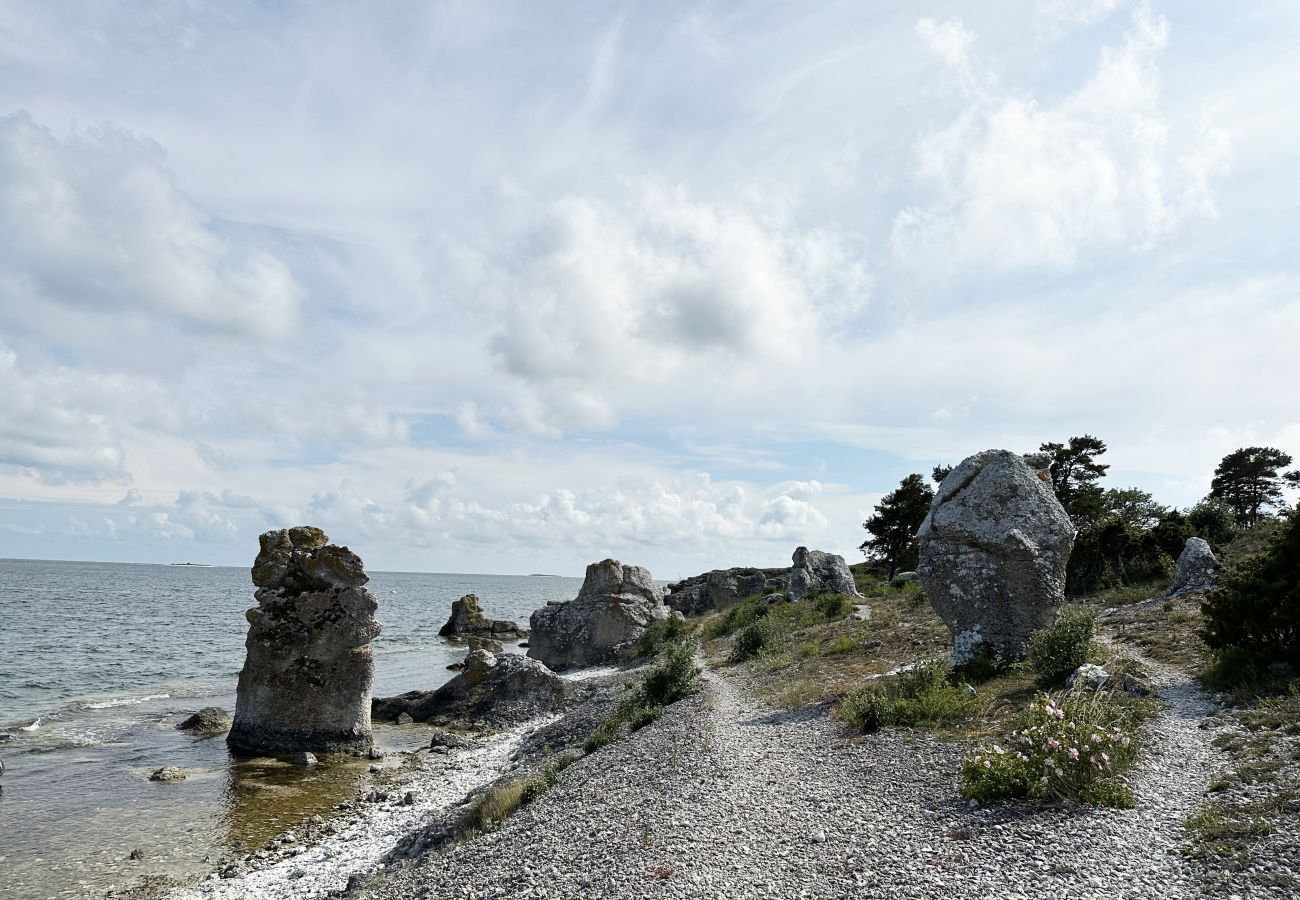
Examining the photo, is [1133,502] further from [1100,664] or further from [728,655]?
[1100,664]

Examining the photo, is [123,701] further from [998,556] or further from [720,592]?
[720,592]

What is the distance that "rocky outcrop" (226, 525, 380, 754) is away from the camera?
20875 mm

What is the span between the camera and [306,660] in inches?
837

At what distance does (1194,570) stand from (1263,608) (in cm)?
1230

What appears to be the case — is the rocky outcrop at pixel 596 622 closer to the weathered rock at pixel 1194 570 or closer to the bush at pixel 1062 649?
the weathered rock at pixel 1194 570

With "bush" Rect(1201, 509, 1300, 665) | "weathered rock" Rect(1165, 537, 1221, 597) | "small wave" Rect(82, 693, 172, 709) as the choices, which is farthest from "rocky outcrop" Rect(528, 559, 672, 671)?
"bush" Rect(1201, 509, 1300, 665)

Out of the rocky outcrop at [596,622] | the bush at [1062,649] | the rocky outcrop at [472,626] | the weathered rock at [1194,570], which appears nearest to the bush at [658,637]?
the rocky outcrop at [596,622]

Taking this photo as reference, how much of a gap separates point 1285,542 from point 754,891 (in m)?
11.8

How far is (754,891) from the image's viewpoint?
725cm

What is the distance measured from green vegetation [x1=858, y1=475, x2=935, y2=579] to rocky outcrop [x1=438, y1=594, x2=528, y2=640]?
32464 millimetres

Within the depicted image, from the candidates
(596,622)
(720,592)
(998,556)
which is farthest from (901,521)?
(998,556)

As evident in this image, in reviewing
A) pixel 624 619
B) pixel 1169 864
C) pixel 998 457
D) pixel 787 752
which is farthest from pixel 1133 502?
pixel 1169 864

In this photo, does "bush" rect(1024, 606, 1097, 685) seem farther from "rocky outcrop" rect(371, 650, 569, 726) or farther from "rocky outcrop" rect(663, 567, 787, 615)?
"rocky outcrop" rect(663, 567, 787, 615)

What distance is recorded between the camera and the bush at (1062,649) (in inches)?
526
